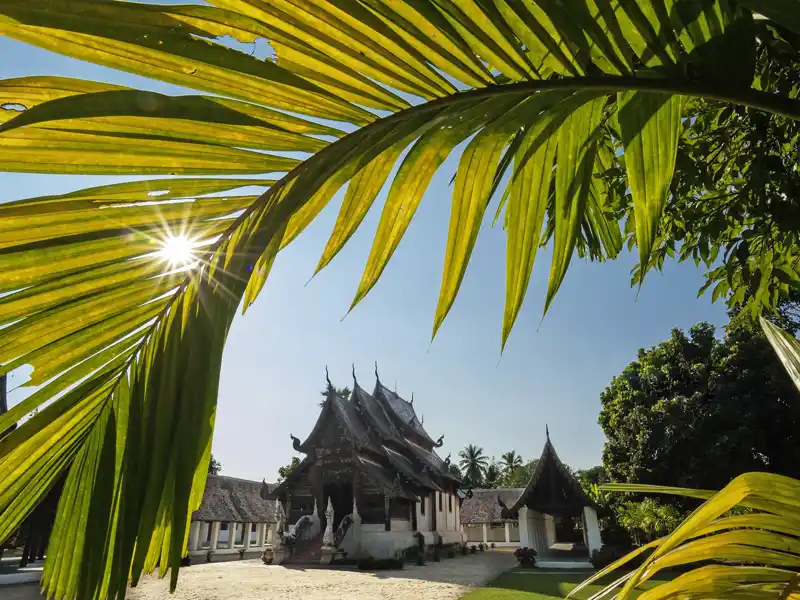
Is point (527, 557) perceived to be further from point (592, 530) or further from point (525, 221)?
point (525, 221)

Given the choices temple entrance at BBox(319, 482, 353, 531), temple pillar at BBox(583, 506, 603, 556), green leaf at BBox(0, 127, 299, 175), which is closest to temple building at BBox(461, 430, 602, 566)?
temple pillar at BBox(583, 506, 603, 556)

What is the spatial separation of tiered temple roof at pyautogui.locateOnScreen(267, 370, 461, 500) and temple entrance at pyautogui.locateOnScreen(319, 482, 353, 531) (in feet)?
3.63

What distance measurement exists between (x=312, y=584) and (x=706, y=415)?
1043cm

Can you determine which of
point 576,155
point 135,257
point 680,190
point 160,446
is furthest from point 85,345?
point 680,190

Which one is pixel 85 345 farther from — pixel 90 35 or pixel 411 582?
pixel 411 582

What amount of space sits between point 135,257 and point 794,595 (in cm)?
102

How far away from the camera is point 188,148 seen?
24.2 inches

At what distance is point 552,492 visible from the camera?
1575cm

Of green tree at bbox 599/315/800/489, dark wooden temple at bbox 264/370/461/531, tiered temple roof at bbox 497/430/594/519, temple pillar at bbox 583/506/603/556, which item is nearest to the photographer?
green tree at bbox 599/315/800/489

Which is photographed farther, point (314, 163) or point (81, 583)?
point (314, 163)

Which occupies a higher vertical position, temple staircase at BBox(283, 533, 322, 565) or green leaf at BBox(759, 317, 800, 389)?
green leaf at BBox(759, 317, 800, 389)

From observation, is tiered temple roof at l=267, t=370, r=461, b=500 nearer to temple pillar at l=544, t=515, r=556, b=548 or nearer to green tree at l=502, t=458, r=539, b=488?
temple pillar at l=544, t=515, r=556, b=548

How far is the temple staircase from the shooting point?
15.6 m

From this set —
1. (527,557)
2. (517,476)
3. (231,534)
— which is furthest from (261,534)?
(517,476)
